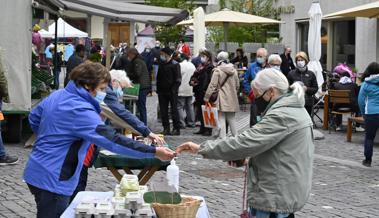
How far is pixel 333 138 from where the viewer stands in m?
15.9

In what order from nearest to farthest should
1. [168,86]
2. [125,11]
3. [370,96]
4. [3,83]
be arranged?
[3,83] → [370,96] → [168,86] → [125,11]

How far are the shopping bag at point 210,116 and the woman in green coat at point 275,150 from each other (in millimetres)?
9490

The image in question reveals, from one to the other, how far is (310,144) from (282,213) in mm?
519

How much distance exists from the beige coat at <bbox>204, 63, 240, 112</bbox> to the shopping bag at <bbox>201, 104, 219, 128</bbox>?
171 millimetres

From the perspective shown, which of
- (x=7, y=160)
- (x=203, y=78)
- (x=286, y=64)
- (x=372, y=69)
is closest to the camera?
(x=7, y=160)

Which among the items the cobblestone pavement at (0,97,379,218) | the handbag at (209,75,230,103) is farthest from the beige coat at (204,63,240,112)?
the cobblestone pavement at (0,97,379,218)

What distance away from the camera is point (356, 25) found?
26984mm

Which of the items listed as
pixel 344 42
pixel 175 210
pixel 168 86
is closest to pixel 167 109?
pixel 168 86

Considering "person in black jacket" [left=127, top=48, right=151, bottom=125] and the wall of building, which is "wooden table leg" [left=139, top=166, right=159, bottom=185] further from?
the wall of building

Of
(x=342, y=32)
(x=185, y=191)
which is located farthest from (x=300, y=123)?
(x=342, y=32)

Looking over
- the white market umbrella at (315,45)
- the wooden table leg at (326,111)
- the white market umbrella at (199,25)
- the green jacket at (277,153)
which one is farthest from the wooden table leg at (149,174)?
the white market umbrella at (199,25)

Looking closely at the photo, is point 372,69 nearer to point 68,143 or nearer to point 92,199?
point 92,199

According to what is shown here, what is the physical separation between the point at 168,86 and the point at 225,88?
1803 mm

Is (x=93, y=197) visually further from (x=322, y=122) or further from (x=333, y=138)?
(x=322, y=122)
